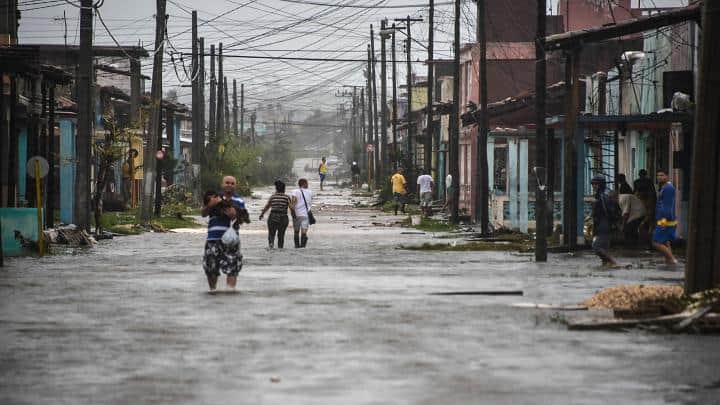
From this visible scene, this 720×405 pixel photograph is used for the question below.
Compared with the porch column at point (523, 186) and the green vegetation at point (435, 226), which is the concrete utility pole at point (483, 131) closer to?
the porch column at point (523, 186)

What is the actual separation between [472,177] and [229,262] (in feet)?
102

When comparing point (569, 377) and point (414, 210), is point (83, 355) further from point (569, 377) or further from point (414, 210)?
point (414, 210)

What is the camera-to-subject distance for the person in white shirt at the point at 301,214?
3259cm

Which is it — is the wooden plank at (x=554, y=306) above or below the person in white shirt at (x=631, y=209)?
below

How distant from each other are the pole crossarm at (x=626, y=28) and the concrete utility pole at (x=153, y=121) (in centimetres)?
1484

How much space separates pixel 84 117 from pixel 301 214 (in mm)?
5700

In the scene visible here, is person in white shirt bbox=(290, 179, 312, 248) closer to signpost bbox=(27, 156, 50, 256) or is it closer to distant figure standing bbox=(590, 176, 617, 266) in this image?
signpost bbox=(27, 156, 50, 256)

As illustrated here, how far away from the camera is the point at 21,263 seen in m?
26.8

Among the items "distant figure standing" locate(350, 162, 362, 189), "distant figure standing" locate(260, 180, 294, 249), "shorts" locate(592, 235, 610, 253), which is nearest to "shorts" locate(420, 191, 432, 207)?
"distant figure standing" locate(260, 180, 294, 249)

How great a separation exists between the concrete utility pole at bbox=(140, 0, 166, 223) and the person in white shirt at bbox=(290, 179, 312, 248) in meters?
8.38

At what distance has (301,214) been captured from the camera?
32906 millimetres

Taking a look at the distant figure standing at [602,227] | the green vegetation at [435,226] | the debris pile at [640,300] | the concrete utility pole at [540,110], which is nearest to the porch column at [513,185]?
the green vegetation at [435,226]

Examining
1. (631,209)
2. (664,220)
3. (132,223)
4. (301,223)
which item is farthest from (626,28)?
(132,223)

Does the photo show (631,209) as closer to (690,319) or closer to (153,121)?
(690,319)
